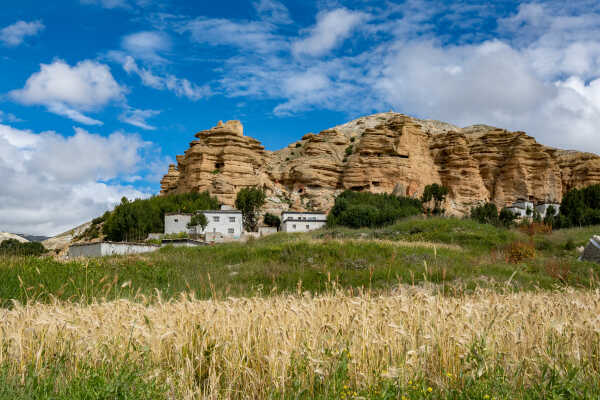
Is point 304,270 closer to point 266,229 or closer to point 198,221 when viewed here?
point 198,221

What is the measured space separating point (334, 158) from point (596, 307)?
66023 mm

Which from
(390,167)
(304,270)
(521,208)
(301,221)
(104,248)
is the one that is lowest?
(304,270)

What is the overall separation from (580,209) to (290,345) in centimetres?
4698

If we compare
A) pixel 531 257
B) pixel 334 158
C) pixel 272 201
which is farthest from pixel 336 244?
pixel 334 158

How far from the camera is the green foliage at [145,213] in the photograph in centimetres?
4422

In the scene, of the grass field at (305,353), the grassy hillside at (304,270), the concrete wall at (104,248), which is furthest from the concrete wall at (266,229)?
the grass field at (305,353)

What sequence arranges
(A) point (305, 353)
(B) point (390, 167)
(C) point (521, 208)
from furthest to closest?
(B) point (390, 167) → (C) point (521, 208) → (A) point (305, 353)

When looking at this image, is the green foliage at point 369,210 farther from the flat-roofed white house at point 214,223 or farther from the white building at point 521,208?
the white building at point 521,208

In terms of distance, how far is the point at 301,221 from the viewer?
164 ft

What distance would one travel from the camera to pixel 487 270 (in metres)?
13.0

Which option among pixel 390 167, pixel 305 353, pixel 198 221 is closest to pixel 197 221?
pixel 198 221

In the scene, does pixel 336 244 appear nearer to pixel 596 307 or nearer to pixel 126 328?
pixel 596 307

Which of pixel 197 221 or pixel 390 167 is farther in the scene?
pixel 390 167

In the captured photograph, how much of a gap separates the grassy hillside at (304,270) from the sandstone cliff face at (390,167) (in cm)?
4118
